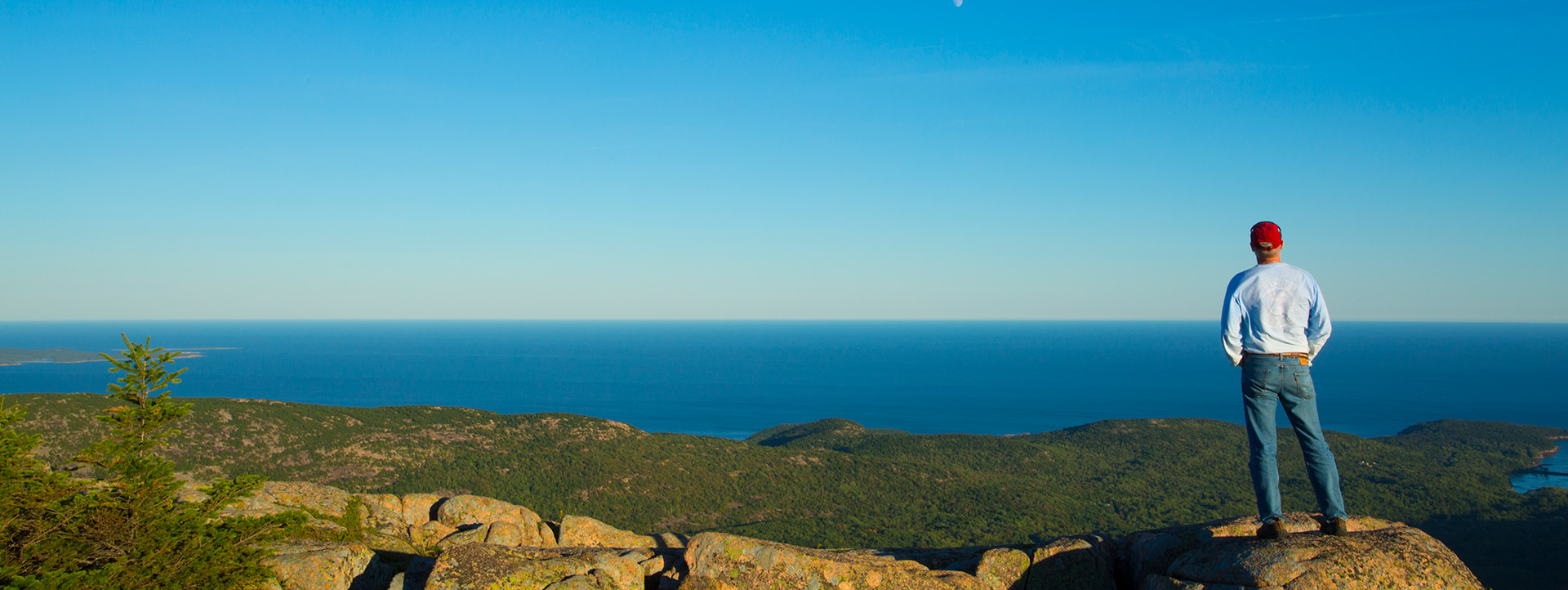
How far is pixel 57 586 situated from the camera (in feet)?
30.5

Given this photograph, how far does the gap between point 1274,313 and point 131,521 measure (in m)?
15.3

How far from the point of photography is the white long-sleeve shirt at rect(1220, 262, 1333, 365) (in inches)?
340

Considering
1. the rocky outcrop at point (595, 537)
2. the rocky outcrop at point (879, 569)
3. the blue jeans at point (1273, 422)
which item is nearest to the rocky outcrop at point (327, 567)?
the rocky outcrop at point (879, 569)

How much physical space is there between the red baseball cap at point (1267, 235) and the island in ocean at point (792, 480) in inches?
2064

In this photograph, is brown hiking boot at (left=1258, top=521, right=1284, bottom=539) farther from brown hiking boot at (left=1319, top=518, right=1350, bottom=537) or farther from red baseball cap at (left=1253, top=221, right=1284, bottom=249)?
red baseball cap at (left=1253, top=221, right=1284, bottom=249)

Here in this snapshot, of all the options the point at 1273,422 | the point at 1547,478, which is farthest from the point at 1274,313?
the point at 1547,478

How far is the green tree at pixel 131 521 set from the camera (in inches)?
396

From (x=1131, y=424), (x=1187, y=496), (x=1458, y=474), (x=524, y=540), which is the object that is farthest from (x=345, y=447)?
(x=1458, y=474)

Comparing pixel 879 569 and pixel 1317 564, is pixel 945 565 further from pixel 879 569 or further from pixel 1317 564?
pixel 1317 564

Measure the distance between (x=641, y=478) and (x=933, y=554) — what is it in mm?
72448

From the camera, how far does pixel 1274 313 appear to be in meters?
8.62

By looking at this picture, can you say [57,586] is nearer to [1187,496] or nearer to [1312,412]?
[1312,412]

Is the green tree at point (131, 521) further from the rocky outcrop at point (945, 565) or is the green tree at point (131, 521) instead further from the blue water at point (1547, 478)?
the blue water at point (1547, 478)

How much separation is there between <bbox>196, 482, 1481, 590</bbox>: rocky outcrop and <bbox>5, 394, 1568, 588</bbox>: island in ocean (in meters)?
49.0
